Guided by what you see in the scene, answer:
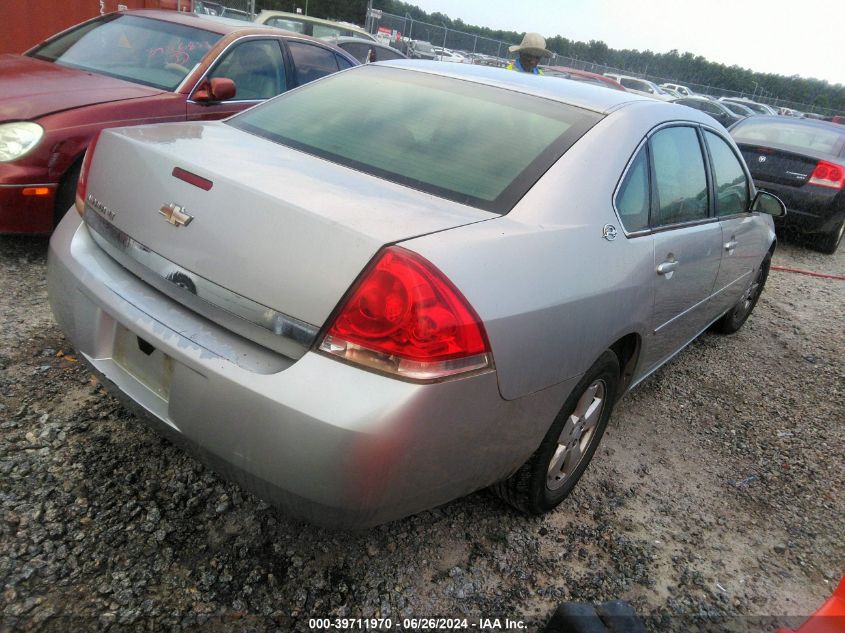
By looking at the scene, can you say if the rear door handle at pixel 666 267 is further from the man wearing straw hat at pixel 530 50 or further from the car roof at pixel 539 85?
the man wearing straw hat at pixel 530 50

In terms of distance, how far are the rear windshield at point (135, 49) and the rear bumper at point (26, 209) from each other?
48.1 inches

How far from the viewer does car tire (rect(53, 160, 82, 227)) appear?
3.60m

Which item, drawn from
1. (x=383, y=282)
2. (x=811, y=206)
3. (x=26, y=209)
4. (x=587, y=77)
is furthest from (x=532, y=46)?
(x=587, y=77)

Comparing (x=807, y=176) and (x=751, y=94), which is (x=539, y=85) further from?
(x=751, y=94)

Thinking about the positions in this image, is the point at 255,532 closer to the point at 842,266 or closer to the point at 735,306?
the point at 735,306

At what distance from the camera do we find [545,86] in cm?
266

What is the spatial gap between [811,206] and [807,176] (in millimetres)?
338

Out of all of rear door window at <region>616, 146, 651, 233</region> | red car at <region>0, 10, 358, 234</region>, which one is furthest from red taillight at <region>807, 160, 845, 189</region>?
rear door window at <region>616, 146, 651, 233</region>

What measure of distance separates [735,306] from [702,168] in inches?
67.3

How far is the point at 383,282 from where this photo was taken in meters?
1.57

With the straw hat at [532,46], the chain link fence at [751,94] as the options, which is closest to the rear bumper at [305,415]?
the straw hat at [532,46]

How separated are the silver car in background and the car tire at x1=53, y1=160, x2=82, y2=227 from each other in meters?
Answer: 1.55

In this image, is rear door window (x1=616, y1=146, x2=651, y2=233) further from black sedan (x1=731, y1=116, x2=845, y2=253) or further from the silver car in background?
black sedan (x1=731, y1=116, x2=845, y2=253)

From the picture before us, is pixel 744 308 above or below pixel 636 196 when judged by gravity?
below
